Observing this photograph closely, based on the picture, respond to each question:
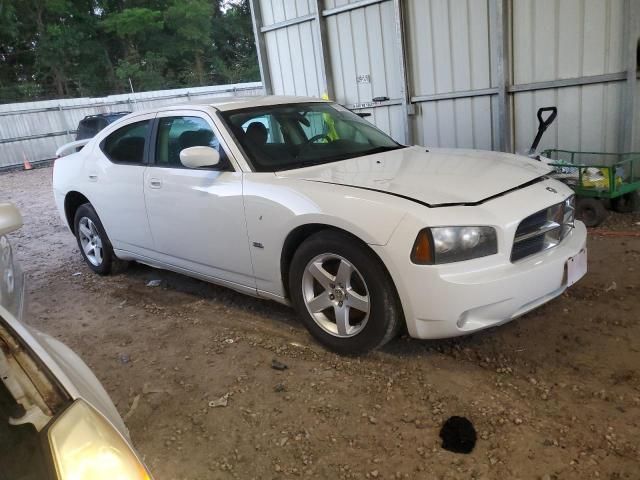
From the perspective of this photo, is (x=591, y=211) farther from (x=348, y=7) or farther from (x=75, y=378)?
(x=75, y=378)

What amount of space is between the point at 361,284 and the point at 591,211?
3497mm

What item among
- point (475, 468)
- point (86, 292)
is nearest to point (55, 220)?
point (86, 292)

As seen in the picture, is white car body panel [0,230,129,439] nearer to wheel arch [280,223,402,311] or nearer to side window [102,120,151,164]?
wheel arch [280,223,402,311]

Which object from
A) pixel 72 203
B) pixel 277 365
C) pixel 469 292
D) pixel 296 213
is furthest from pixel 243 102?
pixel 72 203

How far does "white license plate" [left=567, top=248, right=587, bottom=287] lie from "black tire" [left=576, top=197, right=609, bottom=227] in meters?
2.53

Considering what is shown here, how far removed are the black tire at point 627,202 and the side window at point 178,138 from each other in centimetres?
432

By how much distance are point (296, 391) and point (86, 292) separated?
294cm

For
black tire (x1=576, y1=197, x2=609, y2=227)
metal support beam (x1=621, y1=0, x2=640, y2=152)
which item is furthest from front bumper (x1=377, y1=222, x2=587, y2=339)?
metal support beam (x1=621, y1=0, x2=640, y2=152)

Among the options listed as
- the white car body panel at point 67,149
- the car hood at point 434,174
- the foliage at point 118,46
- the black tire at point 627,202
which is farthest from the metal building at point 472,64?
the foliage at point 118,46

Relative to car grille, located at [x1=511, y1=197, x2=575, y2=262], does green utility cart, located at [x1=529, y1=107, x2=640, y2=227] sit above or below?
below

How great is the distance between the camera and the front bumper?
105 inches

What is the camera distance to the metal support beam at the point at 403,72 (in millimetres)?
7355

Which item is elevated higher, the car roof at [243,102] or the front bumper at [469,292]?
the car roof at [243,102]

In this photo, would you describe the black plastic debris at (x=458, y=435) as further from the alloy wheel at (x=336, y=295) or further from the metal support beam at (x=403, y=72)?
the metal support beam at (x=403, y=72)
